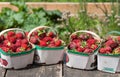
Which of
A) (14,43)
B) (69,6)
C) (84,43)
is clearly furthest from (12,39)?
(69,6)

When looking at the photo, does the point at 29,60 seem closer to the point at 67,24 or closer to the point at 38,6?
the point at 67,24

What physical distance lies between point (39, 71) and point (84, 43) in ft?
1.21

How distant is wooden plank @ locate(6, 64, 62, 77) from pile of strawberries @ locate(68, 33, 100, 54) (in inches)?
7.0

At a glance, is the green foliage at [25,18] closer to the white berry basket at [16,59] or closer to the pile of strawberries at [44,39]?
the pile of strawberries at [44,39]

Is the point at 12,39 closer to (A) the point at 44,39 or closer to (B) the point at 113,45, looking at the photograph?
(A) the point at 44,39

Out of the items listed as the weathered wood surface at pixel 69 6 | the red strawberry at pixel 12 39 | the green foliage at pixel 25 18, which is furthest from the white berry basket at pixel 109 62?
the weathered wood surface at pixel 69 6

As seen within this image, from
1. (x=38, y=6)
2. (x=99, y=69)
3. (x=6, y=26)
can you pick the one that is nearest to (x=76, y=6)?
(x=38, y=6)

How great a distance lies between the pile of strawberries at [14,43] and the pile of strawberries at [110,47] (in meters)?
0.51

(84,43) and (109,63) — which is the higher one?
(84,43)

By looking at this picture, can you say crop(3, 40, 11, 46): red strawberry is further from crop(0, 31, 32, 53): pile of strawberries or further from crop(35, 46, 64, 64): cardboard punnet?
crop(35, 46, 64, 64): cardboard punnet

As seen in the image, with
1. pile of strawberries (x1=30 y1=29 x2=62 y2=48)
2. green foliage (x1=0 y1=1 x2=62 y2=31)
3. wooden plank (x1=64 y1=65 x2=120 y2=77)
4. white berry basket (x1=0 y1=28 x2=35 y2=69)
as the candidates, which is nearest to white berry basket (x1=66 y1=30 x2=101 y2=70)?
wooden plank (x1=64 y1=65 x2=120 y2=77)

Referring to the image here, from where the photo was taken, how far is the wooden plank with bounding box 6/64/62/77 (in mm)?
2462

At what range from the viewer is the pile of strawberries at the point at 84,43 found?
2.51 metres

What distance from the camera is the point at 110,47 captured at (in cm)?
251
